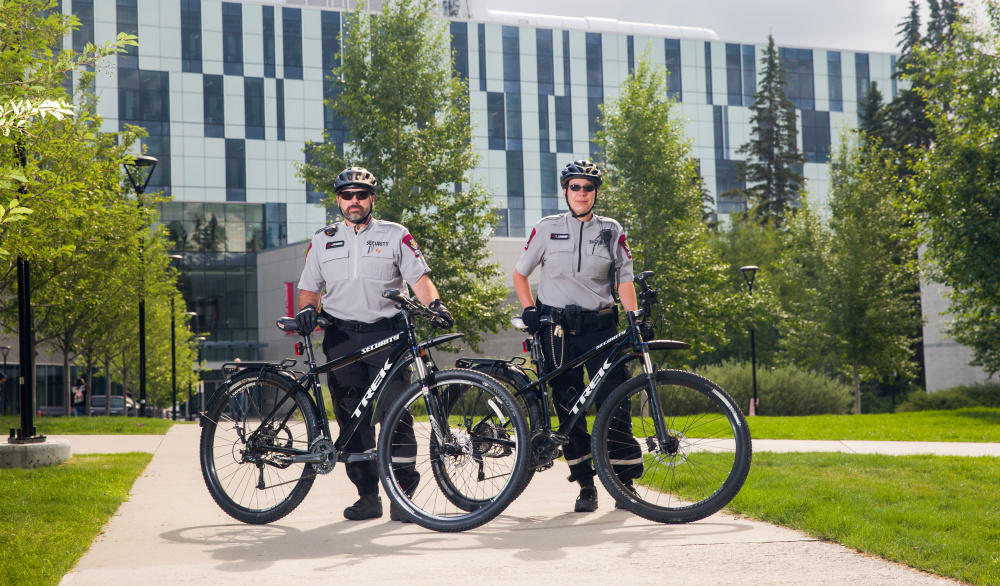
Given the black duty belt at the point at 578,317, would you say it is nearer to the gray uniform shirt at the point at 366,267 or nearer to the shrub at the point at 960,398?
the gray uniform shirt at the point at 366,267

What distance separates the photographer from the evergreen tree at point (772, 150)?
5981 centimetres

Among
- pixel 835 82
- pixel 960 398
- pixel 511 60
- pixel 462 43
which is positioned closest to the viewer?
pixel 960 398

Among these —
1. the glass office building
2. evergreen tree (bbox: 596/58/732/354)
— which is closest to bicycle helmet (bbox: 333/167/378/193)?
evergreen tree (bbox: 596/58/732/354)

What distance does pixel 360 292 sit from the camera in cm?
628

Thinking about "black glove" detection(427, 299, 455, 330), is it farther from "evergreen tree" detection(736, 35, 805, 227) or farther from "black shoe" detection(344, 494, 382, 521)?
"evergreen tree" detection(736, 35, 805, 227)

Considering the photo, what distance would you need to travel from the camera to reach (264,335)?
59.6 metres

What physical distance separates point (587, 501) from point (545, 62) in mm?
57460

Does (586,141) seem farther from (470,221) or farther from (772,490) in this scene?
(772,490)

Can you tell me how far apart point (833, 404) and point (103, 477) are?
2557 centimetres

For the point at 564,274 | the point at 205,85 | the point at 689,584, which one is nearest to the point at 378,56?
the point at 564,274

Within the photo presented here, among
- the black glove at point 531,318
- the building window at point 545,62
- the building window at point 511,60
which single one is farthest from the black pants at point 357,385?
the building window at point 545,62

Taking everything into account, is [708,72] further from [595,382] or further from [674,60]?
[595,382]

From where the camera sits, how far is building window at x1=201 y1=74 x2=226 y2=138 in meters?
56.2

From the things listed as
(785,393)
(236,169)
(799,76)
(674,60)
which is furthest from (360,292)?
(799,76)
